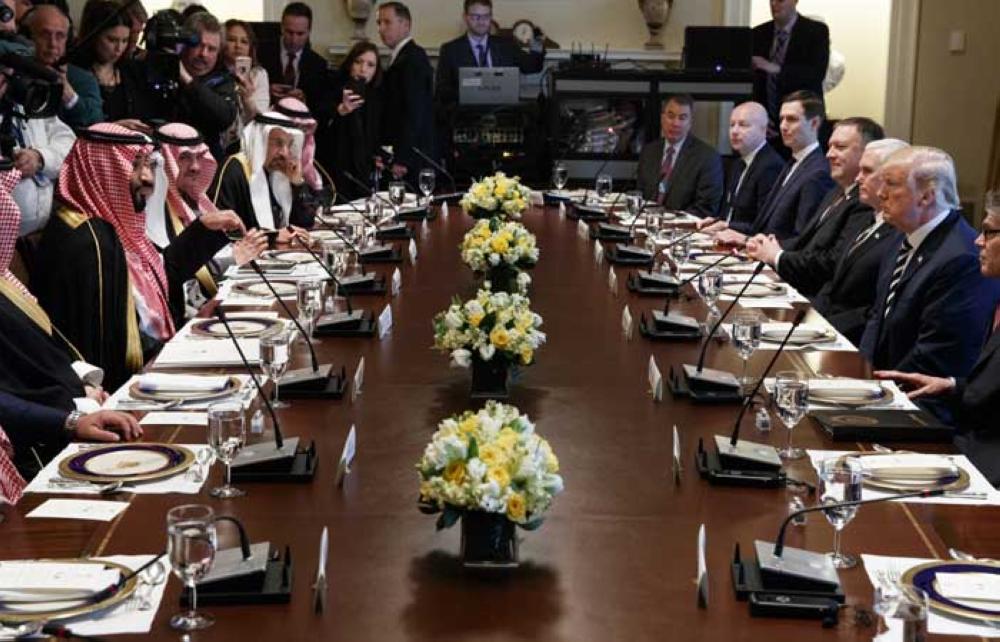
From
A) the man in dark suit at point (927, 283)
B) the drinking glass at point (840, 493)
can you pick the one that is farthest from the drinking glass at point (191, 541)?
the man in dark suit at point (927, 283)

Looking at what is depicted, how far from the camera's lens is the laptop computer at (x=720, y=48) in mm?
9117

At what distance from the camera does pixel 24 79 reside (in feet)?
15.7

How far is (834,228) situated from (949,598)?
3.44 metres

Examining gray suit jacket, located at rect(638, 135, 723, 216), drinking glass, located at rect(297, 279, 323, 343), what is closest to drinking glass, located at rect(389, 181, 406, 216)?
gray suit jacket, located at rect(638, 135, 723, 216)

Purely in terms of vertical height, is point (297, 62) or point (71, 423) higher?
point (297, 62)

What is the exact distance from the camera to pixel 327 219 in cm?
607

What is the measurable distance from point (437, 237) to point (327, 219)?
62 cm

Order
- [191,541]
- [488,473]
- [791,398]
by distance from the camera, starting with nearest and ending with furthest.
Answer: [191,541] → [488,473] → [791,398]

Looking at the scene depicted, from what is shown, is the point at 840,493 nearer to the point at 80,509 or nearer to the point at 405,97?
the point at 80,509

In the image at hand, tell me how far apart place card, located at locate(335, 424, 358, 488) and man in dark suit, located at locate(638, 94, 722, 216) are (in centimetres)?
503

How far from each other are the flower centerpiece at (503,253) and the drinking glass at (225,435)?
1602 mm

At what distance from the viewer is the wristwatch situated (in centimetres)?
300

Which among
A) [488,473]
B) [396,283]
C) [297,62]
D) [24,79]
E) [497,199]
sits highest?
[24,79]

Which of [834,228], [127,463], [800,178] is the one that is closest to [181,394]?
[127,463]
